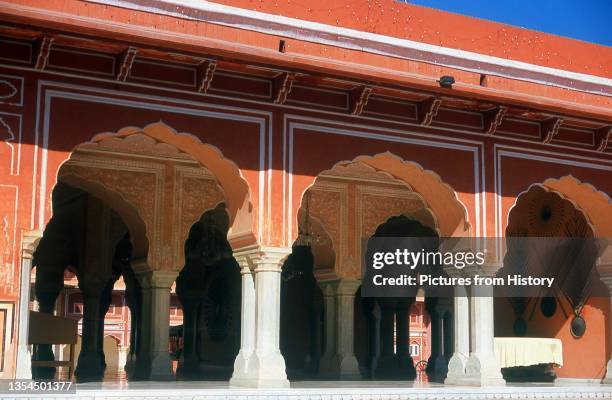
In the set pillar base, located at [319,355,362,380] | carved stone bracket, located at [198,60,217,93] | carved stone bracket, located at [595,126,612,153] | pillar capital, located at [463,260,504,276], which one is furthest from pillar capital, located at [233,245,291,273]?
carved stone bracket, located at [595,126,612,153]

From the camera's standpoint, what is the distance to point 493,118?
11.3 metres

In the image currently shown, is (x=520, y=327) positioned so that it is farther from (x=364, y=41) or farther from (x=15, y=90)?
(x=15, y=90)

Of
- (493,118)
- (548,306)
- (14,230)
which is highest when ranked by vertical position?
(493,118)

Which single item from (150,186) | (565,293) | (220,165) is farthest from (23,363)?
(565,293)

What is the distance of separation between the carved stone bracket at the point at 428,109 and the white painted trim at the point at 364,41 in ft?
3.18

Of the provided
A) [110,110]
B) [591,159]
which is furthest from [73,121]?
[591,159]

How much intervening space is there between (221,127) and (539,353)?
219 inches

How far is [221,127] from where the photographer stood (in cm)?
988

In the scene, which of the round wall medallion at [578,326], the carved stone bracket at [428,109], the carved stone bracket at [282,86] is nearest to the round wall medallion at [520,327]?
the round wall medallion at [578,326]

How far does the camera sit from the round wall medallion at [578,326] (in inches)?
515

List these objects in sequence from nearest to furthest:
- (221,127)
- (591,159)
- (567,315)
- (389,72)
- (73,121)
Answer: (73,121), (221,127), (389,72), (591,159), (567,315)

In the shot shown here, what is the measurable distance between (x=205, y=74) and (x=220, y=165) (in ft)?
3.54

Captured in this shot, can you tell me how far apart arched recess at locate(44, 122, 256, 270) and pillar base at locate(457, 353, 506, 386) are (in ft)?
11.9

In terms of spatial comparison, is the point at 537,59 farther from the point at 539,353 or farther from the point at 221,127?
the point at 221,127
